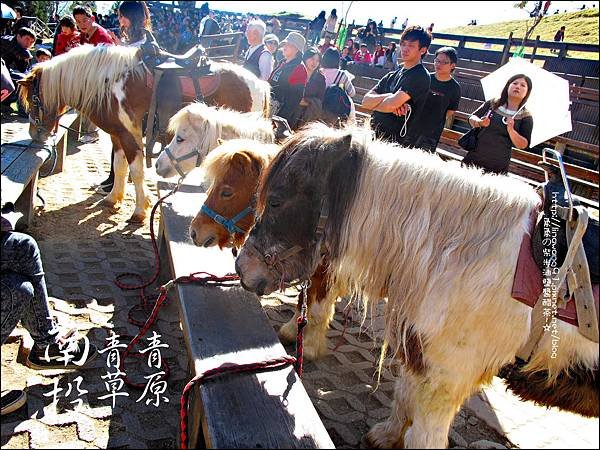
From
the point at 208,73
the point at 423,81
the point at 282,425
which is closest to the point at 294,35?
the point at 208,73

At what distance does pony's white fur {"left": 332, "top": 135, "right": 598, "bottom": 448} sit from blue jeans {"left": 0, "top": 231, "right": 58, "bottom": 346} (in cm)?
161

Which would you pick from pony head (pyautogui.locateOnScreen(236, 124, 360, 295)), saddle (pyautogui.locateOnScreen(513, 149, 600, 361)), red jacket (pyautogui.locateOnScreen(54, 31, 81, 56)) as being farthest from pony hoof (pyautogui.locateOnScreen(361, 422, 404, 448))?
red jacket (pyautogui.locateOnScreen(54, 31, 81, 56))

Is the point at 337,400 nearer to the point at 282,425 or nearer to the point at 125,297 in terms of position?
the point at 282,425

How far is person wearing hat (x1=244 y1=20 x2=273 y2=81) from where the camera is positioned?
695 centimetres

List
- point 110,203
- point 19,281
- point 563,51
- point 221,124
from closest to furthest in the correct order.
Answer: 1. point 19,281
2. point 221,124
3. point 110,203
4. point 563,51

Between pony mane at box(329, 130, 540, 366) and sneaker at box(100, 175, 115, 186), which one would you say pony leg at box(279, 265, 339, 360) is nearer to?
pony mane at box(329, 130, 540, 366)

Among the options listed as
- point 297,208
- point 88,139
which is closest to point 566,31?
point 88,139

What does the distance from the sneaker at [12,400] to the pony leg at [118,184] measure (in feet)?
11.0

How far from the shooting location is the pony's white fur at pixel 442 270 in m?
1.89

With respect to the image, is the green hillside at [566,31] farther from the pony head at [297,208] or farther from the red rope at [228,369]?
the red rope at [228,369]

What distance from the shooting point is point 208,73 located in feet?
17.5

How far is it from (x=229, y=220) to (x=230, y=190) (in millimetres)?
199

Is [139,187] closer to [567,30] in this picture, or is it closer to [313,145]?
[313,145]

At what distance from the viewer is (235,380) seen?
198cm
